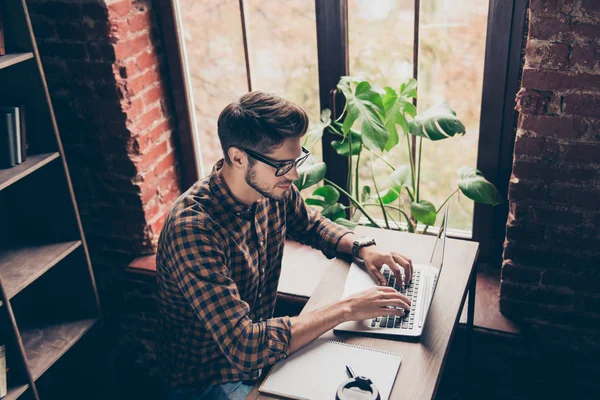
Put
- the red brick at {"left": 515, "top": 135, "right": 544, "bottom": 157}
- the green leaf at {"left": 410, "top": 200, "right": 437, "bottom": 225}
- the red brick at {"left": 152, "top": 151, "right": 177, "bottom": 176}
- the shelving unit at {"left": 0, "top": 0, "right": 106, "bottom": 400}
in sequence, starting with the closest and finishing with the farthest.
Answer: the red brick at {"left": 515, "top": 135, "right": 544, "bottom": 157} → the shelving unit at {"left": 0, "top": 0, "right": 106, "bottom": 400} → the green leaf at {"left": 410, "top": 200, "right": 437, "bottom": 225} → the red brick at {"left": 152, "top": 151, "right": 177, "bottom": 176}

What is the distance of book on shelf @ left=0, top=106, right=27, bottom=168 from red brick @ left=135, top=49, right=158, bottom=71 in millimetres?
546

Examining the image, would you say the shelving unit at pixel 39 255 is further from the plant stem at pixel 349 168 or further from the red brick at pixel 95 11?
the plant stem at pixel 349 168

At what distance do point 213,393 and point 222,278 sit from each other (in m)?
0.44

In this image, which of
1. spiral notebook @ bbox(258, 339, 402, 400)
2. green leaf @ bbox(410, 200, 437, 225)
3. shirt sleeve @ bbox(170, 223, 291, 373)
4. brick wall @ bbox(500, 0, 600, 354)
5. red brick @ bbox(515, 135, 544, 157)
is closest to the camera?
spiral notebook @ bbox(258, 339, 402, 400)

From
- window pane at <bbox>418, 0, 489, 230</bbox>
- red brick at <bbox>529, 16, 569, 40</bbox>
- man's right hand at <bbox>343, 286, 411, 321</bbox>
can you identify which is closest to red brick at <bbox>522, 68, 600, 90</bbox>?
red brick at <bbox>529, 16, 569, 40</bbox>

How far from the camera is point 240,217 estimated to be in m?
1.80

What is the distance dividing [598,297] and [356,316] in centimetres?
A: 98

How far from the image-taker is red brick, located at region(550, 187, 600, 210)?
1.93 m

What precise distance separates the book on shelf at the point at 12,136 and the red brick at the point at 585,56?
1803 mm

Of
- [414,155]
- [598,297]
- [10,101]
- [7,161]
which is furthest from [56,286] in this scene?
[598,297]

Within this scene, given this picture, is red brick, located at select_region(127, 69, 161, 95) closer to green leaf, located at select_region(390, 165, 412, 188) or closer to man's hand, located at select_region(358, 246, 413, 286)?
green leaf, located at select_region(390, 165, 412, 188)

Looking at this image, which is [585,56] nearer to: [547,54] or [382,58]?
[547,54]

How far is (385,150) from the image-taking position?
7.75 feet

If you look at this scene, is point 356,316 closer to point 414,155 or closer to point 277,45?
point 414,155
